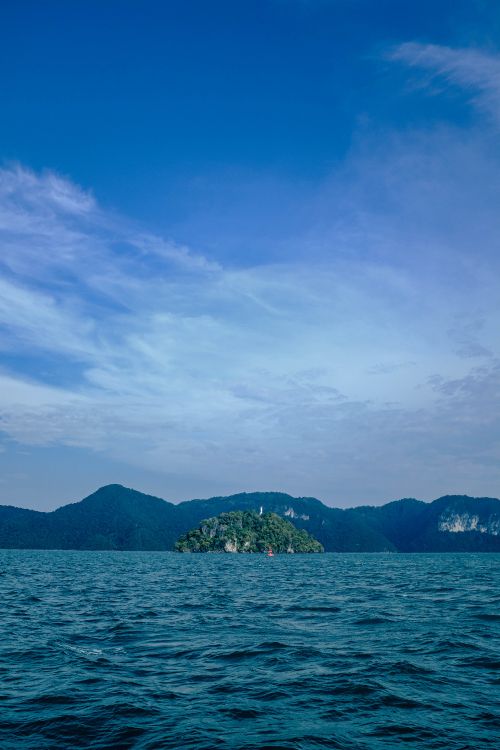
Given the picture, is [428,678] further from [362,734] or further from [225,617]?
[225,617]

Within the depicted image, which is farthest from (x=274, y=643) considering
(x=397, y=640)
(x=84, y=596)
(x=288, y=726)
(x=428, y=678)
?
(x=84, y=596)

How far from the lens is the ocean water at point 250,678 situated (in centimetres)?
1510

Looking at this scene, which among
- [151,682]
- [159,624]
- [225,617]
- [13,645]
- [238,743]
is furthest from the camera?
[225,617]

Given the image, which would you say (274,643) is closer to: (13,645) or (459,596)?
(13,645)

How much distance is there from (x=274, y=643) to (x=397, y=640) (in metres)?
6.57

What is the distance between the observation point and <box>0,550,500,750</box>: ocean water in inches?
595

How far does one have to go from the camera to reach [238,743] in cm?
1441

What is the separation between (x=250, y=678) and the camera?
20922mm

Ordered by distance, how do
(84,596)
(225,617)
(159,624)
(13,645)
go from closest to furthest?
(13,645), (159,624), (225,617), (84,596)

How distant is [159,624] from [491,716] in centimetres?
2245

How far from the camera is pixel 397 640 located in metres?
28.5

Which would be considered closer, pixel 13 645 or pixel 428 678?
pixel 428 678

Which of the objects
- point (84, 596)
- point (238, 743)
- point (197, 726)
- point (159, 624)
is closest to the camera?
point (238, 743)

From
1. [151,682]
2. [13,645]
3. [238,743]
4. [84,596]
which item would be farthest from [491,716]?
[84,596]
